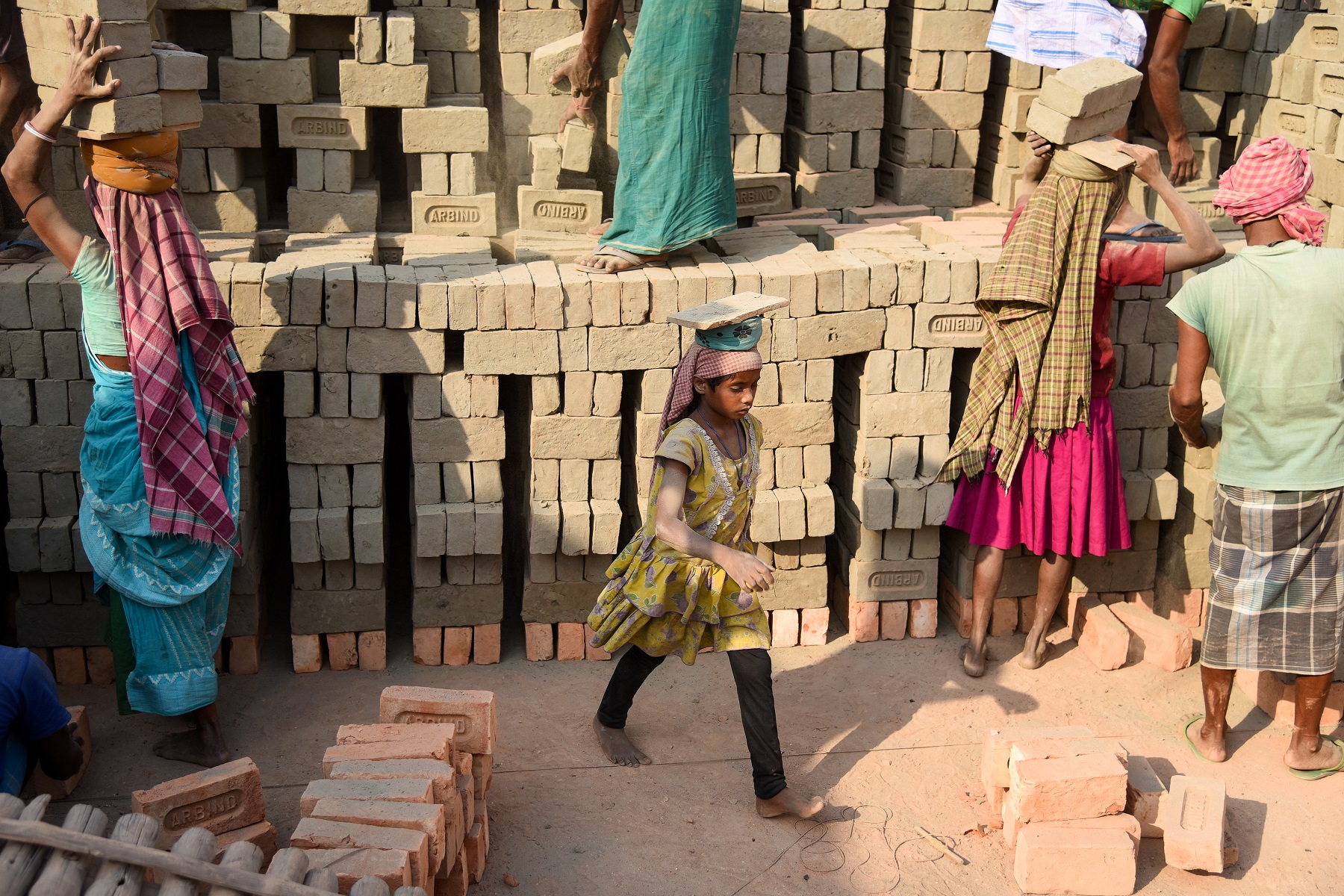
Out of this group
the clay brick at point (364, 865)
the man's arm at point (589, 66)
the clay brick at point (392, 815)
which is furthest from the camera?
the man's arm at point (589, 66)

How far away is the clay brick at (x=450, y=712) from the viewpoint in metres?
4.66

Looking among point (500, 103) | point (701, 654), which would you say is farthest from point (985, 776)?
point (500, 103)

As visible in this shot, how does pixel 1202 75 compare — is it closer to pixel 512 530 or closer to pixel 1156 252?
pixel 1156 252

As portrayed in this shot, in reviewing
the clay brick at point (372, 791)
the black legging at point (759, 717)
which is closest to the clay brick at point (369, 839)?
the clay brick at point (372, 791)

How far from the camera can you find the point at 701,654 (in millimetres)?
6234

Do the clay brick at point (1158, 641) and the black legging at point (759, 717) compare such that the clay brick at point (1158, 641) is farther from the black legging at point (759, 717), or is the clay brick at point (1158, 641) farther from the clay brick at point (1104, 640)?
the black legging at point (759, 717)

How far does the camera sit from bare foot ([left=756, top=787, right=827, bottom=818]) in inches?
189

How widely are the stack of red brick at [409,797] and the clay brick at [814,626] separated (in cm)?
202

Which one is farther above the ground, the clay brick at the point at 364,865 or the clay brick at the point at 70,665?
the clay brick at the point at 364,865

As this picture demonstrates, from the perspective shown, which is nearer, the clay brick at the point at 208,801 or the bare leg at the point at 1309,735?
the clay brick at the point at 208,801

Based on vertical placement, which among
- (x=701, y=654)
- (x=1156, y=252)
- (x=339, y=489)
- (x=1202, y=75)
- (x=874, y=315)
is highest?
(x=1202, y=75)

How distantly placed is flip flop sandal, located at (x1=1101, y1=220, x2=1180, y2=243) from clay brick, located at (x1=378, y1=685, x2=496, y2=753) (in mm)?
3264

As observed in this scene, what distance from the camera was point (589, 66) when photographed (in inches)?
257

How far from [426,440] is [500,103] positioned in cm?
310
